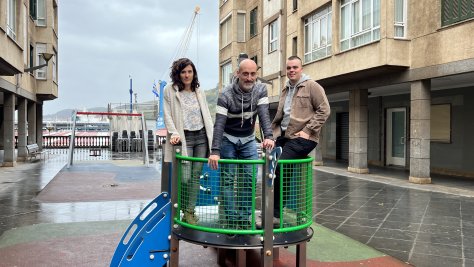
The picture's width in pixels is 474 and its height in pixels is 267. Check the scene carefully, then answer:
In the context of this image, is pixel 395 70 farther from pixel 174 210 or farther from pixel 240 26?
pixel 240 26

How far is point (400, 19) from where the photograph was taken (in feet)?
44.3

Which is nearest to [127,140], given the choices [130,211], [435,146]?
[435,146]

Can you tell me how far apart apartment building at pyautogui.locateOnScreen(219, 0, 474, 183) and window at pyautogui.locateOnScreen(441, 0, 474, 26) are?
0.09ft

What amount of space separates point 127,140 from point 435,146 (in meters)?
19.6

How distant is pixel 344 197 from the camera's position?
10086 millimetres

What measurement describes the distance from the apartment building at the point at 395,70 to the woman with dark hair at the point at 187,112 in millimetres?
8993

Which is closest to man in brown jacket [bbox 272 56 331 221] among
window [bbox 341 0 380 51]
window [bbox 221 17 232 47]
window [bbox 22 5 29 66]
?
window [bbox 341 0 380 51]

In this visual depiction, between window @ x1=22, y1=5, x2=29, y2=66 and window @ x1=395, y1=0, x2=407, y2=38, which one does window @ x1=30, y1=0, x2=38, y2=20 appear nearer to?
window @ x1=22, y1=5, x2=29, y2=66

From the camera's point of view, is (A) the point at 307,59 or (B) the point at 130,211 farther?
(A) the point at 307,59

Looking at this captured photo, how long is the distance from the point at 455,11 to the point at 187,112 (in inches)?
390

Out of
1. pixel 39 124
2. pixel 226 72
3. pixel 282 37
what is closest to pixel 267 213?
pixel 282 37

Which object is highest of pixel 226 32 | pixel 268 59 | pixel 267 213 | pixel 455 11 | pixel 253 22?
pixel 226 32

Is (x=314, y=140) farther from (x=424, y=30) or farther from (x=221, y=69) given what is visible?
(x=221, y=69)

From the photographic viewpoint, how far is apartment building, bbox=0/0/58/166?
13.6 m
